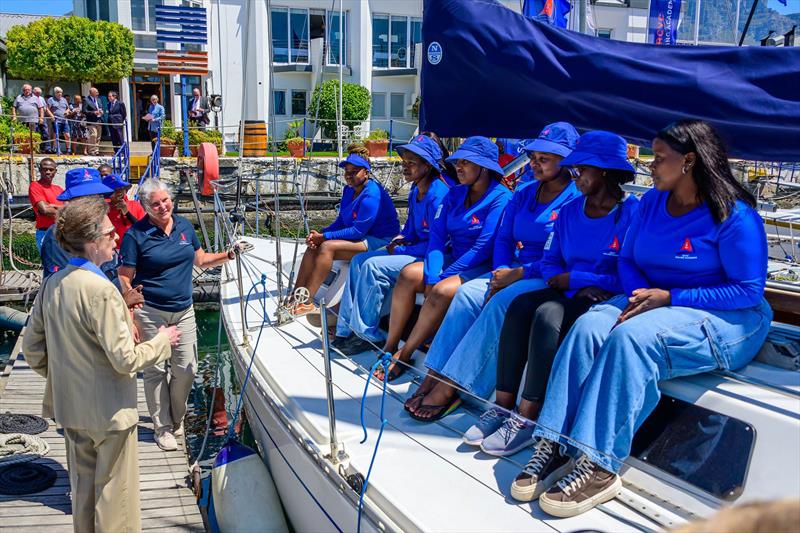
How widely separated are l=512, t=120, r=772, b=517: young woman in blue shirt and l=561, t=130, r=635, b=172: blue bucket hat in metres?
0.32

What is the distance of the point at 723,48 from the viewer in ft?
10.8

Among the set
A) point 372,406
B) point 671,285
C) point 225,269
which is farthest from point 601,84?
point 225,269

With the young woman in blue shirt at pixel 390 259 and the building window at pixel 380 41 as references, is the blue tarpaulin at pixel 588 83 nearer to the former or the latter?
the young woman in blue shirt at pixel 390 259

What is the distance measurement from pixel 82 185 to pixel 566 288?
3242 millimetres

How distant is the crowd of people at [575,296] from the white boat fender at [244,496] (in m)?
0.91

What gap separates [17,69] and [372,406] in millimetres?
A: 25422

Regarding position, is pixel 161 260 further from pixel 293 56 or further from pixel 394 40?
pixel 394 40

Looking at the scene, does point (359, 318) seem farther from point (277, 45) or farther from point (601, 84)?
point (277, 45)

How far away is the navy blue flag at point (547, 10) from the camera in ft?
23.6

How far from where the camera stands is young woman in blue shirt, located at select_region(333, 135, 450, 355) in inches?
179

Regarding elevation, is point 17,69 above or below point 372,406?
above

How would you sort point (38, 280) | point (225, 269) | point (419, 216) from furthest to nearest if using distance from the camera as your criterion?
point (38, 280) < point (225, 269) < point (419, 216)

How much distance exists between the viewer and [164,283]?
4.84 metres

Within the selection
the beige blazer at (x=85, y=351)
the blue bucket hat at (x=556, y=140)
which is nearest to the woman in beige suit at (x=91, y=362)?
the beige blazer at (x=85, y=351)
